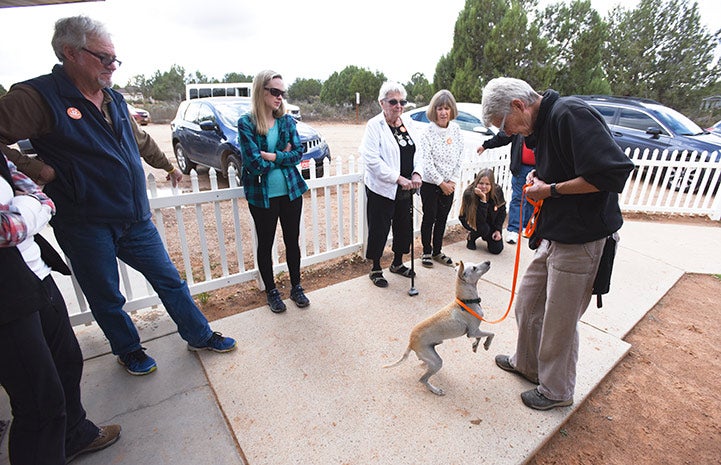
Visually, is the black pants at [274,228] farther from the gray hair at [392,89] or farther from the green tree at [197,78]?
the green tree at [197,78]

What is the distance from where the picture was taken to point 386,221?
3596mm

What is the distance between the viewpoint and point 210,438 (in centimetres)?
201

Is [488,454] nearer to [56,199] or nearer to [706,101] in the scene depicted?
[56,199]

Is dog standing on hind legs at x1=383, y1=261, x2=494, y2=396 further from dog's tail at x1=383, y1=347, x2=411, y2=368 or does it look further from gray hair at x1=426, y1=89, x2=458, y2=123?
gray hair at x1=426, y1=89, x2=458, y2=123

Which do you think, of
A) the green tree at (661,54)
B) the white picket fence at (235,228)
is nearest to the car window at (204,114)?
the white picket fence at (235,228)

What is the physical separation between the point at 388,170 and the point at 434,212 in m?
0.95

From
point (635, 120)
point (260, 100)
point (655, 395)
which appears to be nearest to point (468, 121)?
point (635, 120)

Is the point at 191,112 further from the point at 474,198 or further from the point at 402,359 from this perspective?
the point at 402,359

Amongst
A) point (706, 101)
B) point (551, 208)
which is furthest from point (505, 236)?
point (706, 101)

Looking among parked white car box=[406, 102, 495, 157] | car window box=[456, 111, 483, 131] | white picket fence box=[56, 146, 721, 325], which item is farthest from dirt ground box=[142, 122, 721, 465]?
car window box=[456, 111, 483, 131]

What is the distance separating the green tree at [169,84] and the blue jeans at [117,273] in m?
41.5

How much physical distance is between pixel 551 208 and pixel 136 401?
2683mm

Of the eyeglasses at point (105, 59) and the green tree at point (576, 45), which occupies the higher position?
the green tree at point (576, 45)

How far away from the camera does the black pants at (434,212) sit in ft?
13.0
